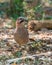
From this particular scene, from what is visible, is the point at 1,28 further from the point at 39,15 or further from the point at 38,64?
the point at 38,64

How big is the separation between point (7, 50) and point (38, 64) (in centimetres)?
153

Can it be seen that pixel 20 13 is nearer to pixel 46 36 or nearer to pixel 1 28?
pixel 1 28

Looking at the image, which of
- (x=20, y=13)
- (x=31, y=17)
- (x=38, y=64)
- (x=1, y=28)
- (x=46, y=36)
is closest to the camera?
(x=38, y=64)

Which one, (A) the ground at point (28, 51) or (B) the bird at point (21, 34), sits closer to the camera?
(A) the ground at point (28, 51)

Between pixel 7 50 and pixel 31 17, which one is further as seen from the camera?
pixel 31 17

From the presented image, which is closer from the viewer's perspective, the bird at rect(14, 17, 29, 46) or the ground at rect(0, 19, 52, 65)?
the ground at rect(0, 19, 52, 65)

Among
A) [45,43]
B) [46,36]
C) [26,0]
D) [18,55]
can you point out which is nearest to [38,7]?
[26,0]

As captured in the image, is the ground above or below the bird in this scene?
below

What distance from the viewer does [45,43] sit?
28.4ft

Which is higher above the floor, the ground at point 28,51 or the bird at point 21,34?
the bird at point 21,34

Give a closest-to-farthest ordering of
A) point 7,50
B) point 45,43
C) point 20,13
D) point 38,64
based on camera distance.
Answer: point 38,64
point 7,50
point 45,43
point 20,13

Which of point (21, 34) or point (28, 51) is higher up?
point (21, 34)

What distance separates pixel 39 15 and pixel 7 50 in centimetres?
522

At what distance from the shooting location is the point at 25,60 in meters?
6.82
